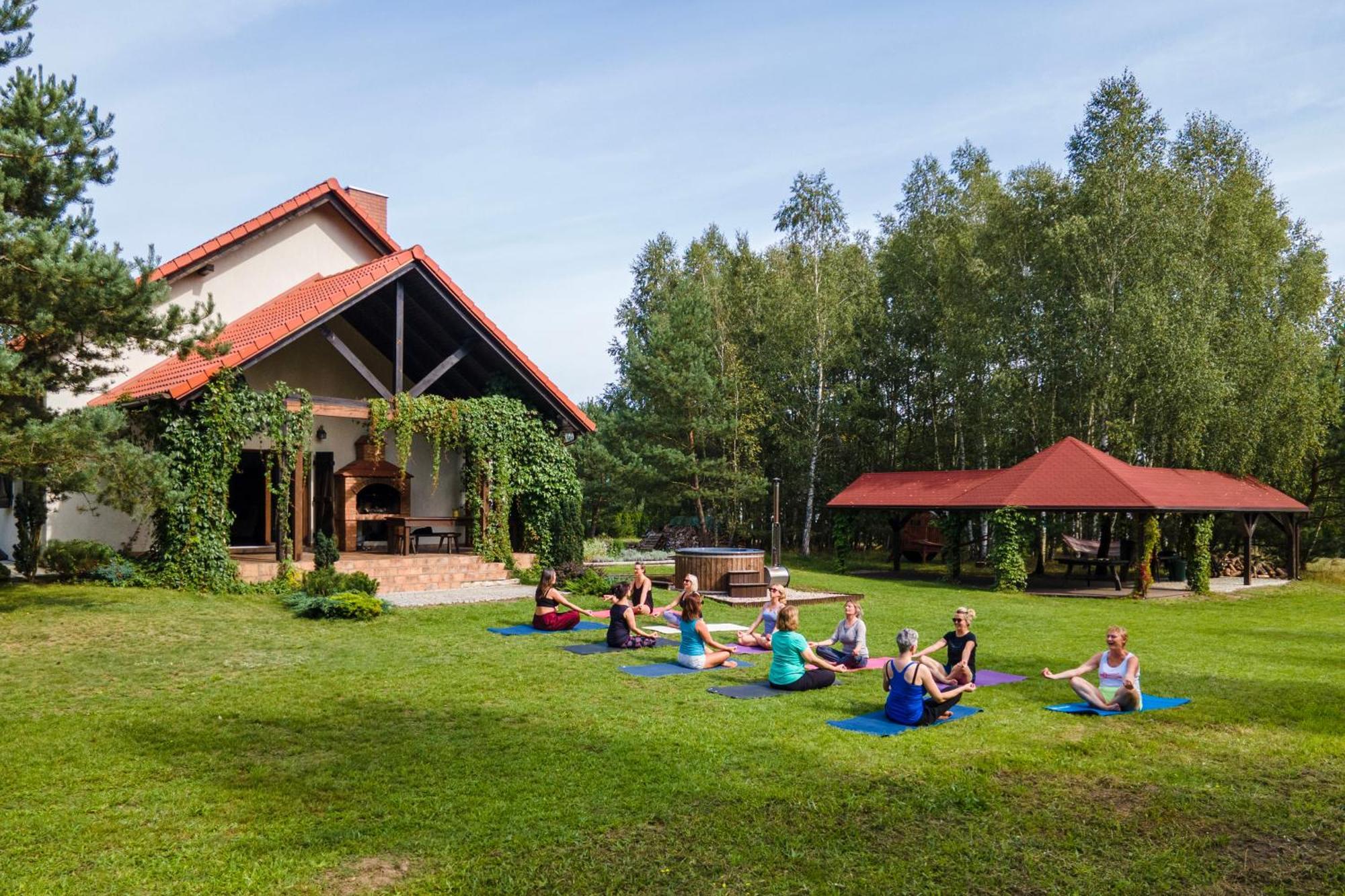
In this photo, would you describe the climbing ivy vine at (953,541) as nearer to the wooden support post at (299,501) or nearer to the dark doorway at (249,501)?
the wooden support post at (299,501)

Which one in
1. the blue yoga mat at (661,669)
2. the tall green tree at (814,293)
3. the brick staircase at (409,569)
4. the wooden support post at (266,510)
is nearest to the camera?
the blue yoga mat at (661,669)

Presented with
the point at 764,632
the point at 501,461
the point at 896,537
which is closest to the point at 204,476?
the point at 501,461

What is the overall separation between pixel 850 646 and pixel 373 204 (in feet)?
59.4

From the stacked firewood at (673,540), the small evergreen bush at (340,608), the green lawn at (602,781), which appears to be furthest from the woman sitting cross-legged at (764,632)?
the stacked firewood at (673,540)

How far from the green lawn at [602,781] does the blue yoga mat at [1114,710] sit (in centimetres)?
24

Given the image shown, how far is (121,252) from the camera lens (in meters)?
11.7

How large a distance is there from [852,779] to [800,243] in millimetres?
31481

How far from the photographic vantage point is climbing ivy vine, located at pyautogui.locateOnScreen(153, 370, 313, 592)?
15.6m

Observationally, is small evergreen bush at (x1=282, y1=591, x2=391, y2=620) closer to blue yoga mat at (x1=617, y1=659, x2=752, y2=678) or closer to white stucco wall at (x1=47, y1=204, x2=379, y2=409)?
blue yoga mat at (x1=617, y1=659, x2=752, y2=678)

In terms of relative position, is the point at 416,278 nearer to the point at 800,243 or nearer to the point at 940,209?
the point at 800,243

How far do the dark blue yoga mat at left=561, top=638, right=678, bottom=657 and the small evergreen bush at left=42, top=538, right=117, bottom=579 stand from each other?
9103 mm

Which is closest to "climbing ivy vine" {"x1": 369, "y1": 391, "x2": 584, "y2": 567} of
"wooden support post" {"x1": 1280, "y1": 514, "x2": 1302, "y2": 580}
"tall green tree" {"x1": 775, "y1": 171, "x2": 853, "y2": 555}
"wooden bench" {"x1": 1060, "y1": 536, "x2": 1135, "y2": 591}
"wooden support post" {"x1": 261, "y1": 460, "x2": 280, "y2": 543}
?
"wooden support post" {"x1": 261, "y1": 460, "x2": 280, "y2": 543}

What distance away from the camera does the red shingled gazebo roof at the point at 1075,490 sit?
2147 cm

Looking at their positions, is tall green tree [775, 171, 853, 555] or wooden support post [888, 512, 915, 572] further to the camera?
tall green tree [775, 171, 853, 555]
